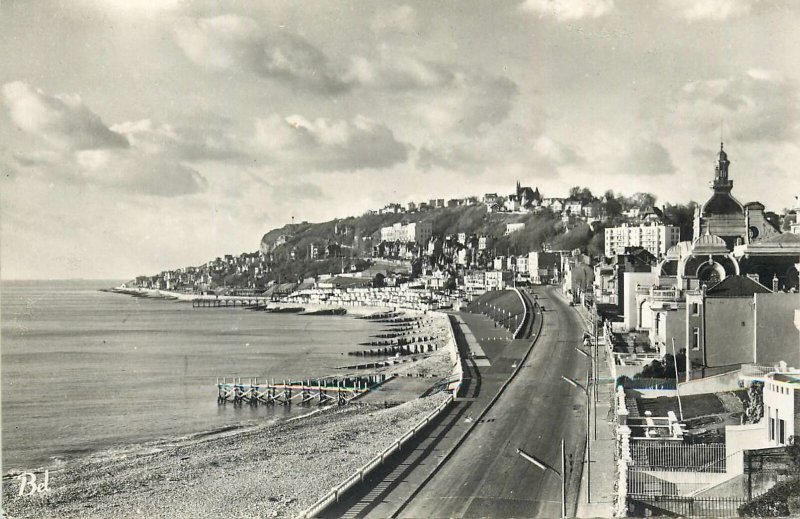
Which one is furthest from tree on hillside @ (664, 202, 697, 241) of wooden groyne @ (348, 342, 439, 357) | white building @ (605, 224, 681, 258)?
wooden groyne @ (348, 342, 439, 357)

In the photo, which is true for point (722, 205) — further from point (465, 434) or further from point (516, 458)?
point (516, 458)

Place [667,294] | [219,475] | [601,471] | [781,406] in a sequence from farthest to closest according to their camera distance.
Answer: [667,294], [219,475], [601,471], [781,406]

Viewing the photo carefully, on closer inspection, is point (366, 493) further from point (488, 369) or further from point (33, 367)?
point (33, 367)

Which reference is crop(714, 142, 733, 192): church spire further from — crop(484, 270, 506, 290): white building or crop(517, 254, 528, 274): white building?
crop(517, 254, 528, 274): white building

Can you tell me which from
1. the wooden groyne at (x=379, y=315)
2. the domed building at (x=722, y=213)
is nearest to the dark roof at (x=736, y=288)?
the domed building at (x=722, y=213)

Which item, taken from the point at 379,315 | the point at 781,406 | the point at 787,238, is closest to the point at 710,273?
the point at 787,238

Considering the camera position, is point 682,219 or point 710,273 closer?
point 710,273
